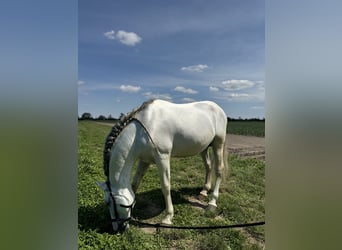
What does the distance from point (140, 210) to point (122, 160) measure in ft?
2.64

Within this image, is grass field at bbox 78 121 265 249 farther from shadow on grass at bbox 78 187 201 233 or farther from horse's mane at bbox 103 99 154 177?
horse's mane at bbox 103 99 154 177

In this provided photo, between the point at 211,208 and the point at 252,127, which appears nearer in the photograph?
the point at 252,127

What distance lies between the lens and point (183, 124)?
103 inches

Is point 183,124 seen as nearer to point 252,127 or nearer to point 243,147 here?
point 252,127

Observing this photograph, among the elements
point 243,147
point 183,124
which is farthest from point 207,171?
point 183,124

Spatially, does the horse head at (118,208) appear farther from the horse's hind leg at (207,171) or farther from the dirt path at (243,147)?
the dirt path at (243,147)

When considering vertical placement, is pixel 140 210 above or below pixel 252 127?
below

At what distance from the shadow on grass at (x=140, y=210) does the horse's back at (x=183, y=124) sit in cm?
68

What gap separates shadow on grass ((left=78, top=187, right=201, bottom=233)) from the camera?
2.36 m

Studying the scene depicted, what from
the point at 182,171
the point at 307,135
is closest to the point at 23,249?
the point at 307,135

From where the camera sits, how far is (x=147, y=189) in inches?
129

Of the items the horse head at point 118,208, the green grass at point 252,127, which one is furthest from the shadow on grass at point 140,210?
the green grass at point 252,127

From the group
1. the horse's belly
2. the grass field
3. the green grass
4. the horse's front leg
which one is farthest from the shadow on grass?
Answer: the green grass

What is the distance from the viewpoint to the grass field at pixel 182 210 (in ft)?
7.23
